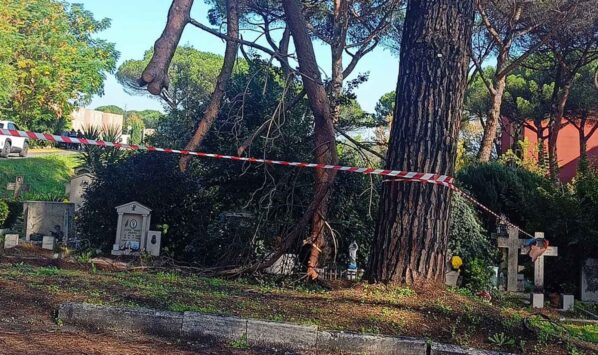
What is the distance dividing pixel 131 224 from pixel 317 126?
441 cm

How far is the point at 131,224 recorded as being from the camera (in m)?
11.0

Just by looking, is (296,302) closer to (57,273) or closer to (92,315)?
(92,315)

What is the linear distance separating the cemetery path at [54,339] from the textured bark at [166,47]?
224 cm

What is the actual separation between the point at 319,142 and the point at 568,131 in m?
30.3

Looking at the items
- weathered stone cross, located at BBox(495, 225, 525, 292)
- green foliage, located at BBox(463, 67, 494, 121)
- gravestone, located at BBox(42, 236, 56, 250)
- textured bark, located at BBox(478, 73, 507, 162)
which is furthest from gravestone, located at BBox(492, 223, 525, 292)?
green foliage, located at BBox(463, 67, 494, 121)

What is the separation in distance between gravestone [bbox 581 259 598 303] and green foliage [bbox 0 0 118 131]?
28.4 m

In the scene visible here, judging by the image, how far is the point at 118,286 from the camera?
21.1 ft

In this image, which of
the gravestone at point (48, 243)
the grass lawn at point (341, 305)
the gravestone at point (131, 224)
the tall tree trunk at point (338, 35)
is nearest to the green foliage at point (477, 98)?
the tall tree trunk at point (338, 35)

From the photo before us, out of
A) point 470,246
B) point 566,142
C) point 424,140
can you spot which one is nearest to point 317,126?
point 424,140

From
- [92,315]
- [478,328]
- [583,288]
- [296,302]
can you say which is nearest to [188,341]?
[92,315]

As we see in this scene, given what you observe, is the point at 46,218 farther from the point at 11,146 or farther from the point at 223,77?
the point at 11,146

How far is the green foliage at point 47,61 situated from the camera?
3334cm

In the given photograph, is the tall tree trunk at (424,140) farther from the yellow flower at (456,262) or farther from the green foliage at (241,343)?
the yellow flower at (456,262)

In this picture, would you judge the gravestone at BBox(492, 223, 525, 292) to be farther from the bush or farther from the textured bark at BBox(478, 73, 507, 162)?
the textured bark at BBox(478, 73, 507, 162)
